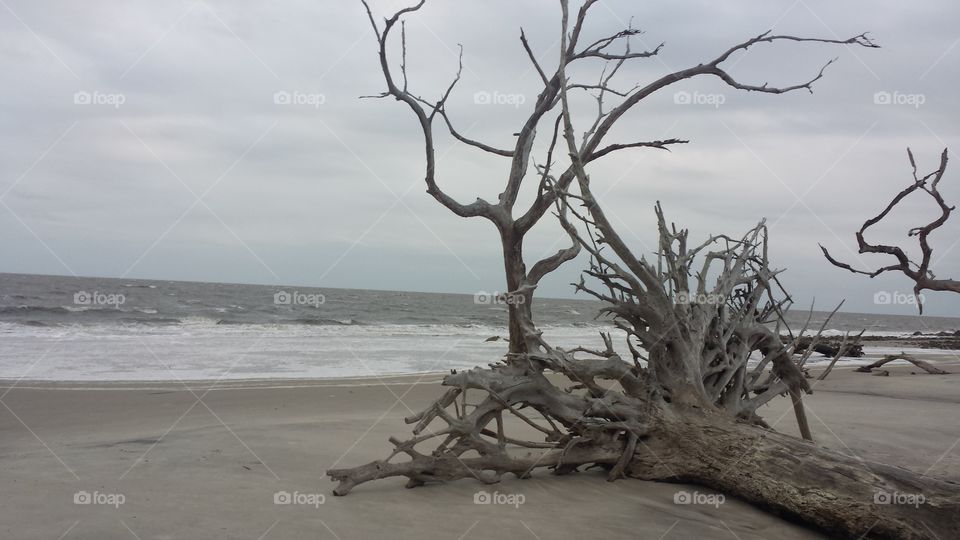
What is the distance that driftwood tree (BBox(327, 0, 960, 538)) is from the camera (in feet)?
14.2

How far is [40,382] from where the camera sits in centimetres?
1045

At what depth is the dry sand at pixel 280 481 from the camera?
13.4ft

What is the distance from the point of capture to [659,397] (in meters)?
5.48

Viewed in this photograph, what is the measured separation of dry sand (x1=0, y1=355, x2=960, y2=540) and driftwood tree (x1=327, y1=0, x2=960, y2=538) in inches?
7.5

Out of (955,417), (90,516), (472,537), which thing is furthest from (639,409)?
(955,417)

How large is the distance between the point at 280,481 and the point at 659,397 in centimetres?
287

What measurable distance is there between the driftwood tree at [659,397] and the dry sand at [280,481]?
190 millimetres

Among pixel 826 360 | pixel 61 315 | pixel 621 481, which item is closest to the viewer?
pixel 621 481

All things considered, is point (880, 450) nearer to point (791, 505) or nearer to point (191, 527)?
point (791, 505)

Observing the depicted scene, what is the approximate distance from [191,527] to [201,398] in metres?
6.00

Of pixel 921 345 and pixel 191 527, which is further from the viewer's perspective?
pixel 921 345

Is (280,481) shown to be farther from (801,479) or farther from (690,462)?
(801,479)

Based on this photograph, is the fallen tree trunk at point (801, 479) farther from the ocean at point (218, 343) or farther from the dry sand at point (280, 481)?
the ocean at point (218, 343)

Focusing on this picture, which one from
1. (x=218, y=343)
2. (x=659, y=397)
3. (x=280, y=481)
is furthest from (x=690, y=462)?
(x=218, y=343)
